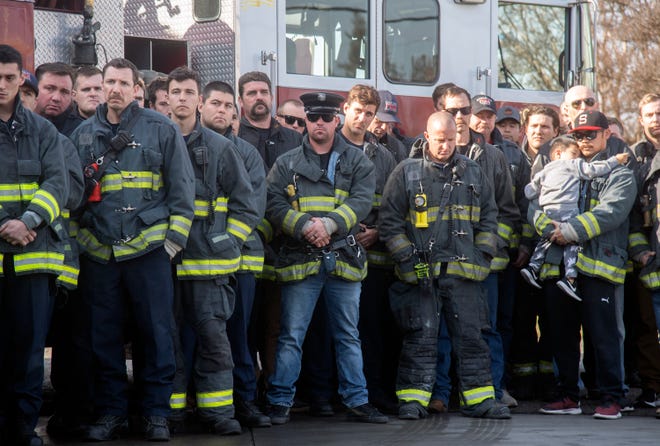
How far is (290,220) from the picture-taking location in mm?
7285

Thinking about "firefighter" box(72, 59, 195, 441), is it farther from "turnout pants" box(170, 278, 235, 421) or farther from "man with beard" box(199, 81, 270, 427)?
"man with beard" box(199, 81, 270, 427)

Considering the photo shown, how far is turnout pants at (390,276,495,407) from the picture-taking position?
758 cm

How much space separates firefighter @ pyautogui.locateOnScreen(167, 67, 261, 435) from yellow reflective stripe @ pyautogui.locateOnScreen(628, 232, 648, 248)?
2.69m

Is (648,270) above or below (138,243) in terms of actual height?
below

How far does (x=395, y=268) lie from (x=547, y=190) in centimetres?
118

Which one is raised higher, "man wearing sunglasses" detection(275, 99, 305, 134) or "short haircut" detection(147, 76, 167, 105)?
"short haircut" detection(147, 76, 167, 105)

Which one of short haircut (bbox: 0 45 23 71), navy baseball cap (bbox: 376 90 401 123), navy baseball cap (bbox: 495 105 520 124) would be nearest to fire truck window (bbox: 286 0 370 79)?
navy baseball cap (bbox: 376 90 401 123)

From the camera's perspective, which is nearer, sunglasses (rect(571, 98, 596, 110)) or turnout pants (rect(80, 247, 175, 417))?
turnout pants (rect(80, 247, 175, 417))

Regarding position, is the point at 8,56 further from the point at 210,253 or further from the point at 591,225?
the point at 591,225

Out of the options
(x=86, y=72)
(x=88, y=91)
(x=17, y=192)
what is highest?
(x=86, y=72)

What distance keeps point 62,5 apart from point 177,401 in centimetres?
288

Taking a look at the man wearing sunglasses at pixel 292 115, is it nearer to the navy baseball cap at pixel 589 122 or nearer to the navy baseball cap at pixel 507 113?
the navy baseball cap at pixel 507 113

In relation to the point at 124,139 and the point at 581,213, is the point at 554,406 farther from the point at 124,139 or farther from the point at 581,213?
the point at 124,139

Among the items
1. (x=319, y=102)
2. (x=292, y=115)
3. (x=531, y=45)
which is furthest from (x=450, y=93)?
(x=531, y=45)
